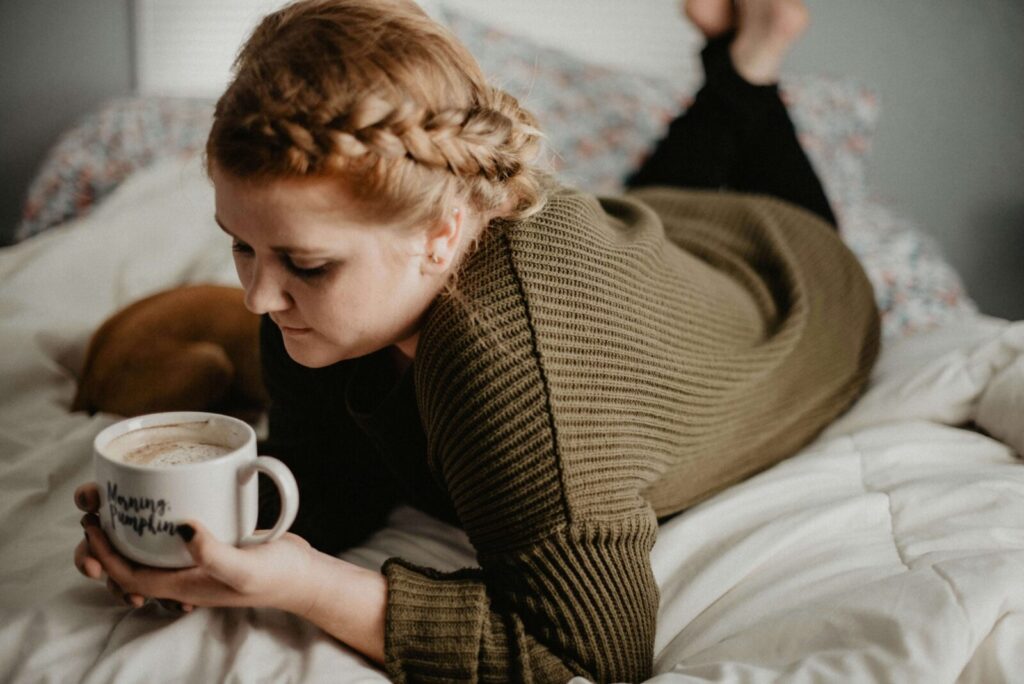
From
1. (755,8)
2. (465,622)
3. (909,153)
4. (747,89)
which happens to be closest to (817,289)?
(747,89)

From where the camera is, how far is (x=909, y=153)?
2.51m

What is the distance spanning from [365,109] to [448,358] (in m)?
0.22

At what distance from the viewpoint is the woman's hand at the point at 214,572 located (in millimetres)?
591

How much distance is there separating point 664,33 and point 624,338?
2064mm

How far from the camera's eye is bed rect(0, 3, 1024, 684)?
2.08 ft

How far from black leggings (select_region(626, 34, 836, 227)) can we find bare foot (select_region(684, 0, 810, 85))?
0.03 meters

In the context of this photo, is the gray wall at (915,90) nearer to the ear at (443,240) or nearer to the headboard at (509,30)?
the headboard at (509,30)

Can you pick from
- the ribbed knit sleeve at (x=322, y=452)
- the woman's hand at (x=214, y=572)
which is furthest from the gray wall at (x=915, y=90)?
the woman's hand at (x=214, y=572)

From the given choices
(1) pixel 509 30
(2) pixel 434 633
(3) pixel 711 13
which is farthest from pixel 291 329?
(1) pixel 509 30

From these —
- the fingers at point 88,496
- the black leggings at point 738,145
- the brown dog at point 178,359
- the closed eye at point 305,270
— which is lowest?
the brown dog at point 178,359

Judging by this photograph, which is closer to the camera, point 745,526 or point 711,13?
point 745,526

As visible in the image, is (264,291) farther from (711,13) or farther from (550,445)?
(711,13)

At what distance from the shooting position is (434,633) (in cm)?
69

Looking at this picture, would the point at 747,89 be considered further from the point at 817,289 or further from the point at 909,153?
the point at 909,153
